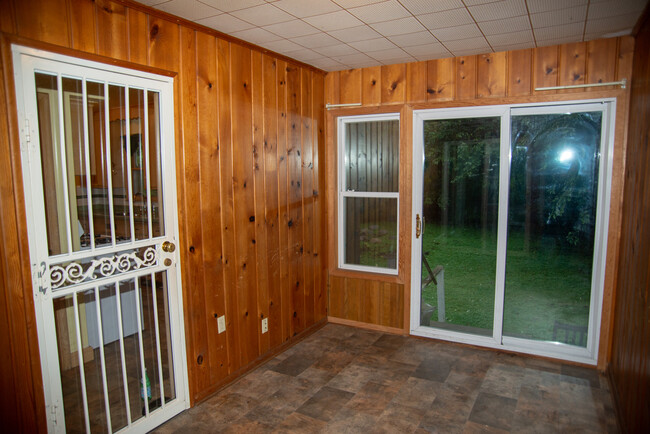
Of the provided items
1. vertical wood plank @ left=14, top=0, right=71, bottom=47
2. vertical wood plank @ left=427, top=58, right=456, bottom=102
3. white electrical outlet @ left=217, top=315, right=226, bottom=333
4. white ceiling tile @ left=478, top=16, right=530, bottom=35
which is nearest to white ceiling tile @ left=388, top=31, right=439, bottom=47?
white ceiling tile @ left=478, top=16, right=530, bottom=35

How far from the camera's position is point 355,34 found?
9.28ft

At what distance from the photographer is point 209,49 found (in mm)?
2686

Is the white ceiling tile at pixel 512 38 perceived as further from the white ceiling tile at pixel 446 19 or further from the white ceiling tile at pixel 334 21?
the white ceiling tile at pixel 334 21

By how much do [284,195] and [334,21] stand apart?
1431mm

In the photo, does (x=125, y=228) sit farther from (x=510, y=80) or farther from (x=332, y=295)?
(x=510, y=80)

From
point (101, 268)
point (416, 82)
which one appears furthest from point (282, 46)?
point (101, 268)

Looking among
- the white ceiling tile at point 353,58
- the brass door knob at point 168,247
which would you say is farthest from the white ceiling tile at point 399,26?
the brass door knob at point 168,247

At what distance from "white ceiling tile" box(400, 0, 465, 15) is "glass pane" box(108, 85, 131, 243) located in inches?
63.1

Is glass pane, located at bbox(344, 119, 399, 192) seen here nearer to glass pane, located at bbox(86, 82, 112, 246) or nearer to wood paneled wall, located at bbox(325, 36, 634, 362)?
wood paneled wall, located at bbox(325, 36, 634, 362)

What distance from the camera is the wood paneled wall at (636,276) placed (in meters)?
1.98

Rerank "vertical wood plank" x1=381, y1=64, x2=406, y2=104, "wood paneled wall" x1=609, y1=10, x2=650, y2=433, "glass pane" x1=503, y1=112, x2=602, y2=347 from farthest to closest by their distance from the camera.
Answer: "vertical wood plank" x1=381, y1=64, x2=406, y2=104, "glass pane" x1=503, y1=112, x2=602, y2=347, "wood paneled wall" x1=609, y1=10, x2=650, y2=433

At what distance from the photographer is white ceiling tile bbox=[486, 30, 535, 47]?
9.25 ft

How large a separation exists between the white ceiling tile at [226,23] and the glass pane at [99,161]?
781mm

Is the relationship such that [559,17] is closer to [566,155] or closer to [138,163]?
[566,155]
